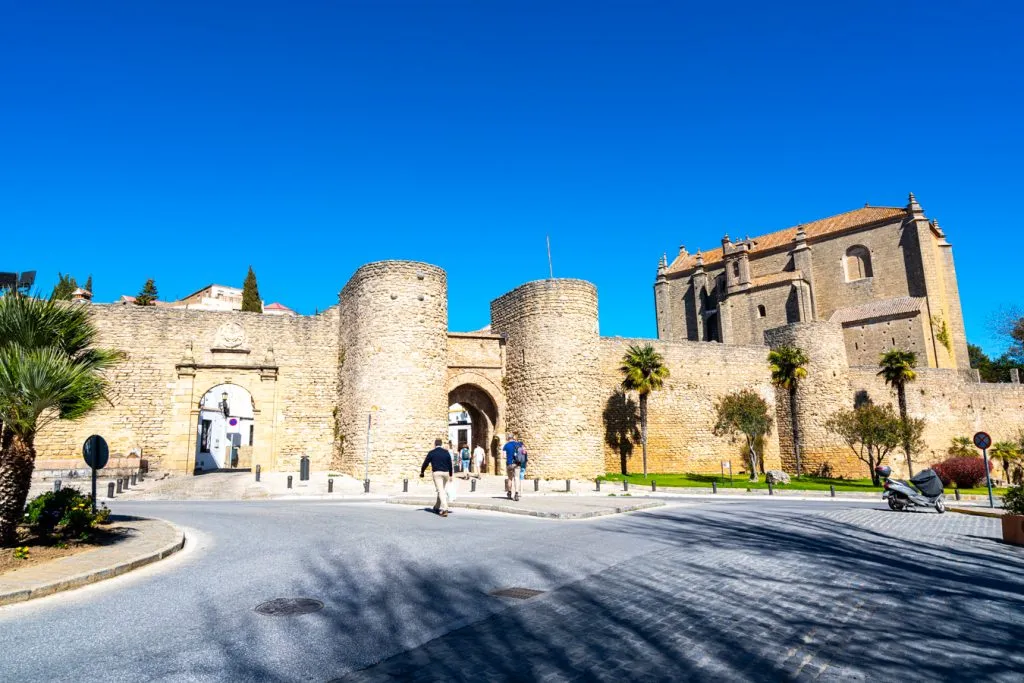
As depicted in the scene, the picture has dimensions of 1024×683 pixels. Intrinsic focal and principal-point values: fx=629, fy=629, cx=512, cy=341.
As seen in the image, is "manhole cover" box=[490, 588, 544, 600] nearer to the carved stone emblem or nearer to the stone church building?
the stone church building

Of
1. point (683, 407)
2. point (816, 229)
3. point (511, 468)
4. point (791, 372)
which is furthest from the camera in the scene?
point (816, 229)

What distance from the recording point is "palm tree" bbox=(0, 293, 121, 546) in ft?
27.1

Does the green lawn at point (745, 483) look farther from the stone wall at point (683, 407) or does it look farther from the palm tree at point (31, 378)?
the palm tree at point (31, 378)

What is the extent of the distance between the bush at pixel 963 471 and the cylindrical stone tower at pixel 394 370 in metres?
26.2

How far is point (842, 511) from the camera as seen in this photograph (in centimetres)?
1502

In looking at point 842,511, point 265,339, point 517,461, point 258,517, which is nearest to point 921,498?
point 842,511

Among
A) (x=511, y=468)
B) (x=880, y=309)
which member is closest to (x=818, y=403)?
(x=880, y=309)

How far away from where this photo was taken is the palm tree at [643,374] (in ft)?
107

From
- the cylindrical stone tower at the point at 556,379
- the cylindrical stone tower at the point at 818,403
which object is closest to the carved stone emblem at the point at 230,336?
the cylindrical stone tower at the point at 556,379

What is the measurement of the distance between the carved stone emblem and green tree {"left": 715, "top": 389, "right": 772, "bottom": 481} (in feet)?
80.0

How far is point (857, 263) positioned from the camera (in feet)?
177

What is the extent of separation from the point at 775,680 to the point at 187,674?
3.83 metres

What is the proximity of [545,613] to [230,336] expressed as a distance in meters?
26.2

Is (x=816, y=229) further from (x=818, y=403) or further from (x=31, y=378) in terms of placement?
(x=31, y=378)
